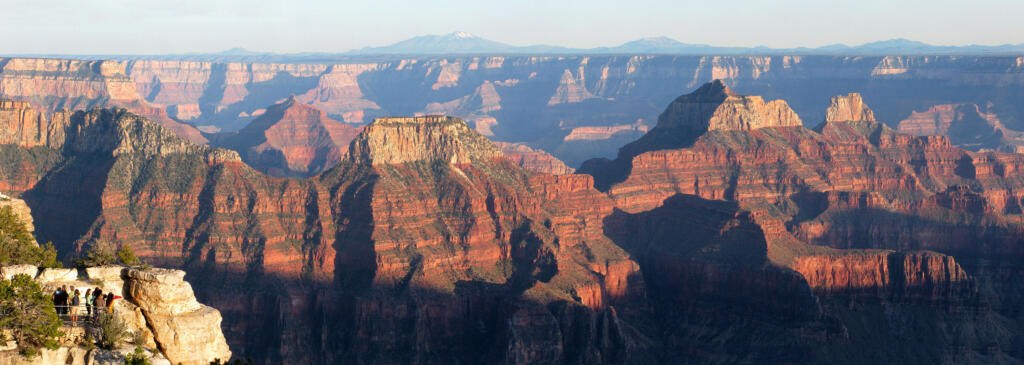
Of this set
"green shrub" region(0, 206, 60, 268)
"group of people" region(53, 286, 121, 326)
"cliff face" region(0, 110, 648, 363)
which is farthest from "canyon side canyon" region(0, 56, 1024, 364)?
"group of people" region(53, 286, 121, 326)

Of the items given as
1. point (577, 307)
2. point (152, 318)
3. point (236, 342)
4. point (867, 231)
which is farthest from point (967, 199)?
point (152, 318)

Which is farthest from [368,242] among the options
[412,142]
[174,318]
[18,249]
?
[174,318]

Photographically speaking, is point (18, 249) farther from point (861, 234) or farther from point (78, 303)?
point (861, 234)

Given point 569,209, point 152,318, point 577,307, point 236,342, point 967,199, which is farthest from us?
point 967,199

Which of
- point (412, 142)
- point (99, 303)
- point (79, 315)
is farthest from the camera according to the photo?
point (412, 142)

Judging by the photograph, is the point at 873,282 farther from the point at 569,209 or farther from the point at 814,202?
the point at 814,202

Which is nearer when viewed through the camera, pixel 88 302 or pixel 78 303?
pixel 88 302
